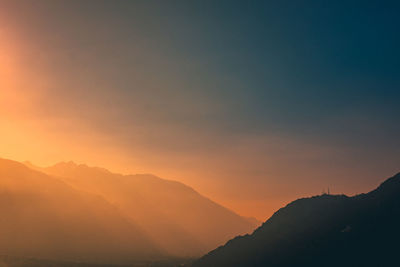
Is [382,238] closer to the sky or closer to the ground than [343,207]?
closer to the ground

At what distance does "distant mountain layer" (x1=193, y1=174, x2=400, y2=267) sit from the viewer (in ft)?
481

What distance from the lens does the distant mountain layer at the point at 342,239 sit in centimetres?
14675

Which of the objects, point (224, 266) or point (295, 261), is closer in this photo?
point (295, 261)

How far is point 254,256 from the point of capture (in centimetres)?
18500

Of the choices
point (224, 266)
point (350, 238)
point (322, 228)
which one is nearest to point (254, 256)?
point (224, 266)

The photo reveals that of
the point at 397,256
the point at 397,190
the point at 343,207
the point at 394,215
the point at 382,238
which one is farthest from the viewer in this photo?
A: the point at 343,207

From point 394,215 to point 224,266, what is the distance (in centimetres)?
8478

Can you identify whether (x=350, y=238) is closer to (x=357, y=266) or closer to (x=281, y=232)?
(x=357, y=266)

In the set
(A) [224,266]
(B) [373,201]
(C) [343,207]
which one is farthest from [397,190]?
(A) [224,266]

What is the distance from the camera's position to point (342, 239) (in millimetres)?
164125

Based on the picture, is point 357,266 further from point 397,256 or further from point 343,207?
point 343,207

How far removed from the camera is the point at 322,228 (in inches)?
7170

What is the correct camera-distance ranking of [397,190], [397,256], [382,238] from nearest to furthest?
[397,256], [382,238], [397,190]

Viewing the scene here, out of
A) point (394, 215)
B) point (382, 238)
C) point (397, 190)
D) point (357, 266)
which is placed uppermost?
point (397, 190)
